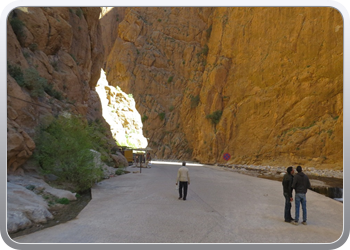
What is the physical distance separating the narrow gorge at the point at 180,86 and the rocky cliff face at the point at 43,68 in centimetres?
8

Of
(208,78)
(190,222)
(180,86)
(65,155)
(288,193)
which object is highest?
(180,86)

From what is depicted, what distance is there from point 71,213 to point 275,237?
609 centimetres

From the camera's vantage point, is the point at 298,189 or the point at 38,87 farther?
the point at 38,87

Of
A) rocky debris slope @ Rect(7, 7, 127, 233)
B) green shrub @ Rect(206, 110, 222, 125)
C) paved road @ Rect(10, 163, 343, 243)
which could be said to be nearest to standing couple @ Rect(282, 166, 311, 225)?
paved road @ Rect(10, 163, 343, 243)

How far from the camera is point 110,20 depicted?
93375mm

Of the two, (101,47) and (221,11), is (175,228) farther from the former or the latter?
(221,11)

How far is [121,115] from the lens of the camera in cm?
5091

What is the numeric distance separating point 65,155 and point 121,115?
37554mm

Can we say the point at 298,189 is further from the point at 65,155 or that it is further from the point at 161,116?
the point at 161,116

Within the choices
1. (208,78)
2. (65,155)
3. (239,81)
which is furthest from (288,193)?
(208,78)

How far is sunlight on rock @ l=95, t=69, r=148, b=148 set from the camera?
151 feet

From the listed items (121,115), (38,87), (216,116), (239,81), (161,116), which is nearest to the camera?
(38,87)

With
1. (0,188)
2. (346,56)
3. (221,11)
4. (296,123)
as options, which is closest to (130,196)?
(0,188)

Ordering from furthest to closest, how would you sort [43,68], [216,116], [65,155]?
1. [216,116]
2. [43,68]
3. [65,155]
